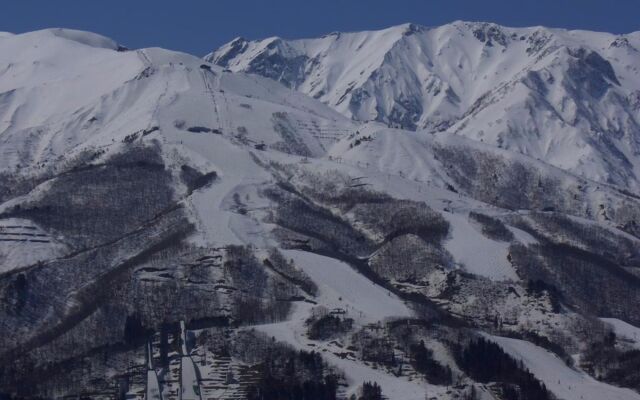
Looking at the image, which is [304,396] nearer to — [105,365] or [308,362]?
[308,362]

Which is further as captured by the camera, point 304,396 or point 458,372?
point 458,372

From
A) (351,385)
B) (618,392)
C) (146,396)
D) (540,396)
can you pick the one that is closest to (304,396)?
(351,385)

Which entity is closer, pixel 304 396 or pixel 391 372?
pixel 304 396

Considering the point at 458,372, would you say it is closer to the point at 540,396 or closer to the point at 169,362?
the point at 540,396

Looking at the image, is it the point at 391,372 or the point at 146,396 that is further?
the point at 391,372

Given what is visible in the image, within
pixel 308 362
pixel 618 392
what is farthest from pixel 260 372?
pixel 618 392

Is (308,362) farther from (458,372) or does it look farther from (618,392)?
(618,392)

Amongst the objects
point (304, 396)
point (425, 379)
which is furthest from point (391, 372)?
point (304, 396)
